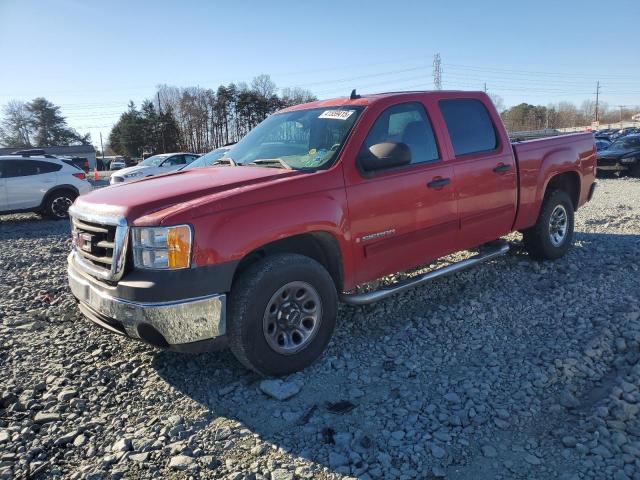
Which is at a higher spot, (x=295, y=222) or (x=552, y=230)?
(x=295, y=222)

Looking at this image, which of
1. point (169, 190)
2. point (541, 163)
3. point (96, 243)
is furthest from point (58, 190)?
point (541, 163)

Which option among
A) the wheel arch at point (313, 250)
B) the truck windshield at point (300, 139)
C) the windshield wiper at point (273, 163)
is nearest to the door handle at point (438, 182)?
the truck windshield at point (300, 139)

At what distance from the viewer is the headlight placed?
9.73ft

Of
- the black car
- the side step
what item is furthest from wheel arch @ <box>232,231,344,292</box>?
the black car

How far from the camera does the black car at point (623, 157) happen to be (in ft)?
58.2

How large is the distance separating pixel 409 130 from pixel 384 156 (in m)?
0.82

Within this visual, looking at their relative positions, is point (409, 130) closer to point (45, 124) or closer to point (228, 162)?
point (228, 162)

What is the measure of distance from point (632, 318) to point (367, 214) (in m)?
2.54

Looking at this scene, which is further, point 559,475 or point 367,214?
point 367,214

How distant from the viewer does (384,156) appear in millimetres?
3680

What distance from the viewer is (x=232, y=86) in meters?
70.9

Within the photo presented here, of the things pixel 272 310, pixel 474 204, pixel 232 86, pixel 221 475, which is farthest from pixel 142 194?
pixel 232 86

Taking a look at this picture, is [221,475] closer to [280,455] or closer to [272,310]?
[280,455]

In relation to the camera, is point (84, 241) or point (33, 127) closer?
point (84, 241)
